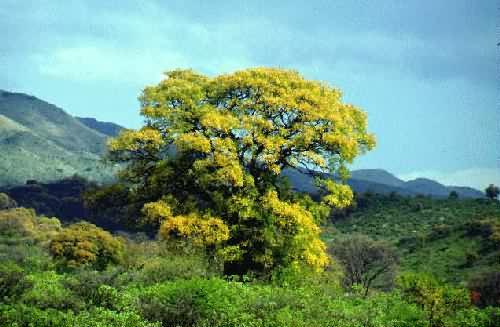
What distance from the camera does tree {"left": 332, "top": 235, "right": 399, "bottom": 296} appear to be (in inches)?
2835

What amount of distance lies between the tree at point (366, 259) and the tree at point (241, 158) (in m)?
42.9

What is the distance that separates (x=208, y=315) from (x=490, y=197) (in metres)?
110

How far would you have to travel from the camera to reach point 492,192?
379ft

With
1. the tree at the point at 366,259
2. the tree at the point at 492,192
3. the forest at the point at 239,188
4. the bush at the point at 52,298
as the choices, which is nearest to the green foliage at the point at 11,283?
the bush at the point at 52,298

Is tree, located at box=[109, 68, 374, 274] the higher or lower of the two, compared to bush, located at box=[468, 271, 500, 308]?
higher

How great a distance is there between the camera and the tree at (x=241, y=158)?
2706 centimetres

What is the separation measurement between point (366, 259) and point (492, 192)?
5272cm

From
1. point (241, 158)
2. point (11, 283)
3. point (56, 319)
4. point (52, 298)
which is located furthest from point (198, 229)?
point (56, 319)

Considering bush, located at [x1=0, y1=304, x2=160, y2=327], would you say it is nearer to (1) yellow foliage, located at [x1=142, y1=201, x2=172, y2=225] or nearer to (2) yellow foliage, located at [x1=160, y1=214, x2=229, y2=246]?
(2) yellow foliage, located at [x1=160, y1=214, x2=229, y2=246]

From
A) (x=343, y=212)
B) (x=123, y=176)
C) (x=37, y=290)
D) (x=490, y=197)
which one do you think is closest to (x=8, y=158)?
(x=343, y=212)

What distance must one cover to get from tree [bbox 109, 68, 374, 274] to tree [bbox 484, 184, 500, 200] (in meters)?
91.4

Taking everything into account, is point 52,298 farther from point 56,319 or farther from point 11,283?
point 56,319

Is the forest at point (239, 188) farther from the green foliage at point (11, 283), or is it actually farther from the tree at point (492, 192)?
the tree at point (492, 192)

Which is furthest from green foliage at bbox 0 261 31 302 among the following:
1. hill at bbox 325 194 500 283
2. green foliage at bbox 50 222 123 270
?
hill at bbox 325 194 500 283
